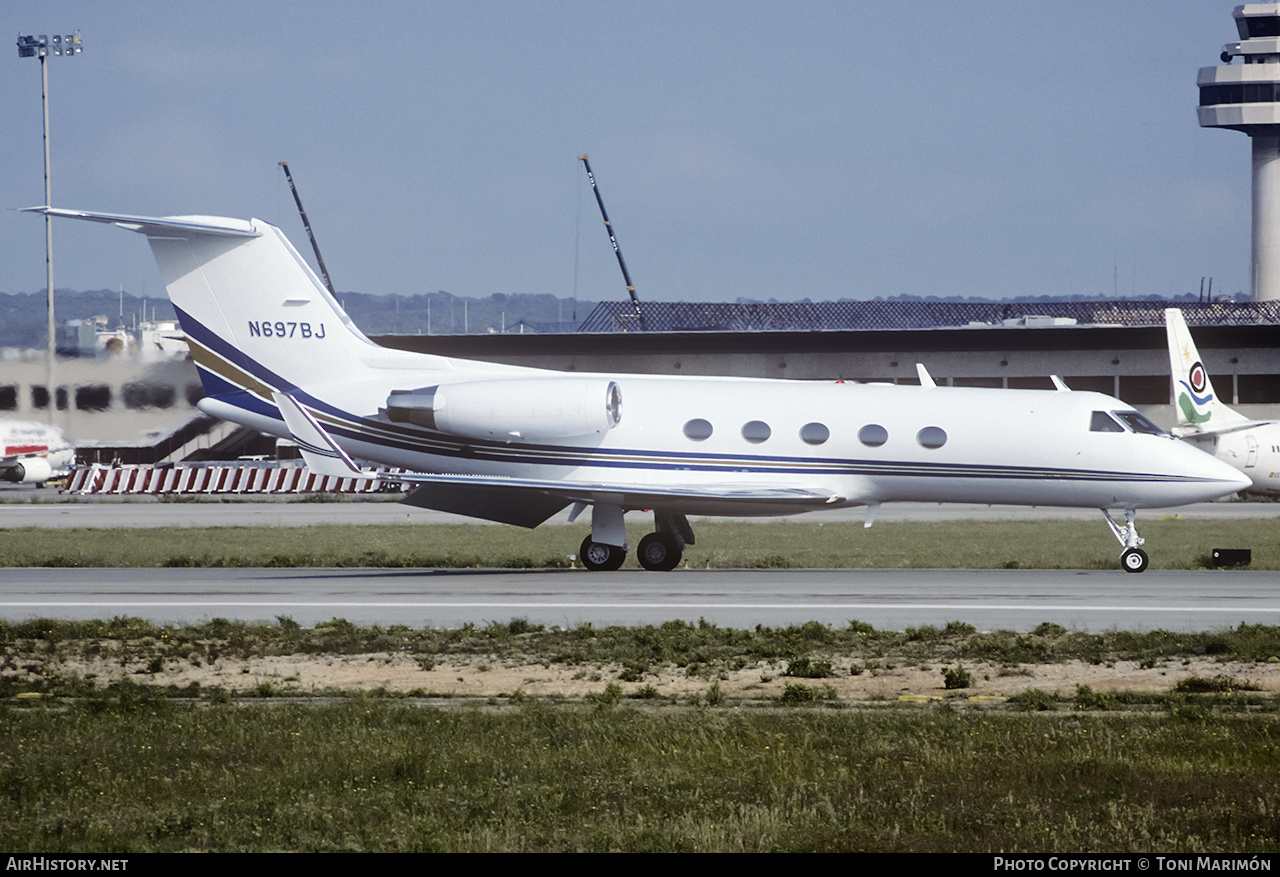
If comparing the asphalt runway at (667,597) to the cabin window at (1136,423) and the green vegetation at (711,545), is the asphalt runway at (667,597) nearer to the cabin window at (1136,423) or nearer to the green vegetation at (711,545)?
the green vegetation at (711,545)

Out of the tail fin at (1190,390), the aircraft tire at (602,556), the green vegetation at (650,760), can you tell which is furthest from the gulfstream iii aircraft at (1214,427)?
the green vegetation at (650,760)

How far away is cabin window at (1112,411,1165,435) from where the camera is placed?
888 inches

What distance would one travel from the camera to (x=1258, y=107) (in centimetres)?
9388

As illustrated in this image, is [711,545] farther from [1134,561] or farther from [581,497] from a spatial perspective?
[1134,561]

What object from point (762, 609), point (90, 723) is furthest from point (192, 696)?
point (762, 609)

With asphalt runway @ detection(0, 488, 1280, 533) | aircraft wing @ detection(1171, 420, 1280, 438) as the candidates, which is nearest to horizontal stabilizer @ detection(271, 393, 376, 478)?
asphalt runway @ detection(0, 488, 1280, 533)

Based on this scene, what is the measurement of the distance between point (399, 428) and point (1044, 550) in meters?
13.5

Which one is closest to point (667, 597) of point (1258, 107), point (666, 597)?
point (666, 597)

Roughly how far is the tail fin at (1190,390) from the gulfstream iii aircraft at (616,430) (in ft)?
68.0

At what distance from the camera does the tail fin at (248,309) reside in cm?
2414

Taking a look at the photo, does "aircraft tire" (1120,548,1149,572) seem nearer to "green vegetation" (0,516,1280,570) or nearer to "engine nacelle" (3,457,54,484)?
"green vegetation" (0,516,1280,570)

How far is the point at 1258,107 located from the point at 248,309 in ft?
289

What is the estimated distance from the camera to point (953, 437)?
73.8 ft

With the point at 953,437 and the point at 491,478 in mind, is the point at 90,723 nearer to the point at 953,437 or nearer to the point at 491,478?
the point at 491,478
